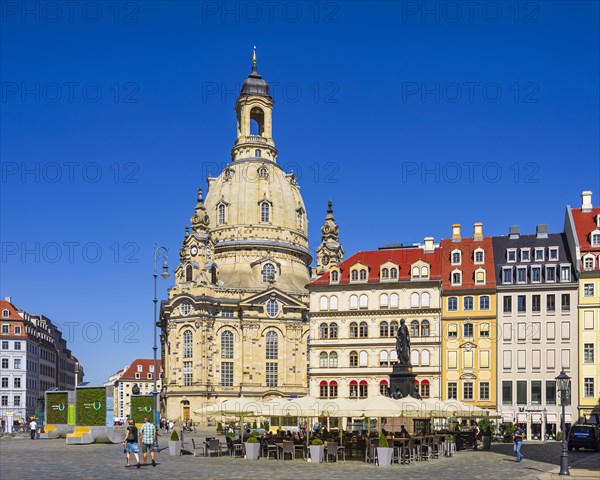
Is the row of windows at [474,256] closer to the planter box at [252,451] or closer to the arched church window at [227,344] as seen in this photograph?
the planter box at [252,451]

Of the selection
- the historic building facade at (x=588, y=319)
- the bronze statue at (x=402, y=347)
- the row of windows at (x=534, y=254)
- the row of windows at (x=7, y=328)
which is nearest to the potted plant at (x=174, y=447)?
the bronze statue at (x=402, y=347)

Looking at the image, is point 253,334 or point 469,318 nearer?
point 469,318

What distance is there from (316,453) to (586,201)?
5047 cm

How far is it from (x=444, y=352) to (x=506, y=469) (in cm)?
4455

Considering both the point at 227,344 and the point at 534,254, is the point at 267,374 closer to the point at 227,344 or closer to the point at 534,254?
the point at 227,344

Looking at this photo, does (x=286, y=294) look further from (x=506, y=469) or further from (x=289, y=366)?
(x=506, y=469)

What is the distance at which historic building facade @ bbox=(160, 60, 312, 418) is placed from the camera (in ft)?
406

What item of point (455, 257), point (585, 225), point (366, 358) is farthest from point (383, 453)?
point (585, 225)

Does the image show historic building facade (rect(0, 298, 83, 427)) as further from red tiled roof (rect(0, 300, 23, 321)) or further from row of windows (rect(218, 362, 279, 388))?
row of windows (rect(218, 362, 279, 388))

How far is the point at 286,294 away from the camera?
425 ft

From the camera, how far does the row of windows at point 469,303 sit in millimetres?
83000

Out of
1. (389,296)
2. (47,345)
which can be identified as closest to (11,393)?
(47,345)

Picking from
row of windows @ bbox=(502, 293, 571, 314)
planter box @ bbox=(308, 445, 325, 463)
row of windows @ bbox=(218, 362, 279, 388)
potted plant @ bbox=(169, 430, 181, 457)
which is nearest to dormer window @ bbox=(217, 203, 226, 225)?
row of windows @ bbox=(218, 362, 279, 388)

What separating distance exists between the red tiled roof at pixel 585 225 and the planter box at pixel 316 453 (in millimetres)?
43956
